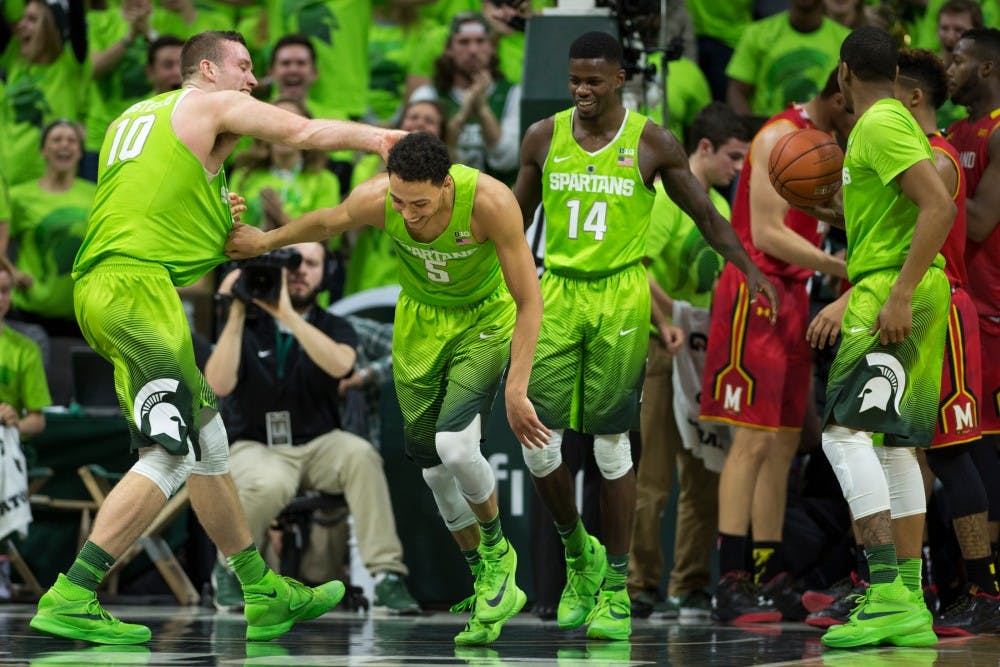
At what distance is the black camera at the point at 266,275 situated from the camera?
8.09 m

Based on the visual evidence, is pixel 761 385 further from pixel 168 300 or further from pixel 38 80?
pixel 38 80

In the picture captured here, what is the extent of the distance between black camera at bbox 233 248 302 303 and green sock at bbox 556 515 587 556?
2.28 m

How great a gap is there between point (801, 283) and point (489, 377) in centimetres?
208

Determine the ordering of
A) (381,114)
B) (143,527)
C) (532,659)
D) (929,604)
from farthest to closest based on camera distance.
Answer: (381,114) < (929,604) < (143,527) < (532,659)

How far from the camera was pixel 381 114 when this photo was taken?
11664mm

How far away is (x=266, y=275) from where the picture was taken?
816cm

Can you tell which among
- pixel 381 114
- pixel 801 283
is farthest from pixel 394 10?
pixel 801 283

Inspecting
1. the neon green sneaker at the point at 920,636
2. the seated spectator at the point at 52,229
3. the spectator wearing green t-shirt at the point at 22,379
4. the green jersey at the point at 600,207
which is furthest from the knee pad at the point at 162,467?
the seated spectator at the point at 52,229

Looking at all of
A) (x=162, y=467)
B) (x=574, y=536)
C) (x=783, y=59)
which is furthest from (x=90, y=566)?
(x=783, y=59)

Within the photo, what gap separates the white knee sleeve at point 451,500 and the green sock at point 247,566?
76 cm

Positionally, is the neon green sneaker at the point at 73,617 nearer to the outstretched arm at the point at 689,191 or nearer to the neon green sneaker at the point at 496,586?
the neon green sneaker at the point at 496,586

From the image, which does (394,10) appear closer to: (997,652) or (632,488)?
(632,488)

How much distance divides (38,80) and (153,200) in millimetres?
6062

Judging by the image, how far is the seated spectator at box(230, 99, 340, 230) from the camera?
10.1 m
